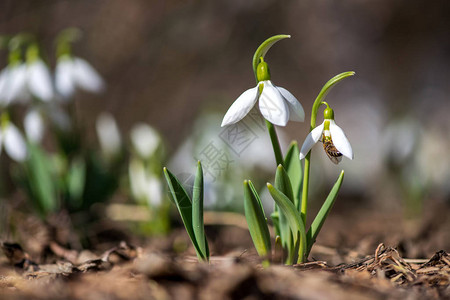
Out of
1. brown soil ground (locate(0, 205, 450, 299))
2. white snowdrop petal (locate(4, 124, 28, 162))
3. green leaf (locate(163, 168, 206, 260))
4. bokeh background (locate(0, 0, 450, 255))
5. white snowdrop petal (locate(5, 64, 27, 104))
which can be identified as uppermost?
bokeh background (locate(0, 0, 450, 255))

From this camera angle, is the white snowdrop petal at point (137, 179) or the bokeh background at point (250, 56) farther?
the bokeh background at point (250, 56)

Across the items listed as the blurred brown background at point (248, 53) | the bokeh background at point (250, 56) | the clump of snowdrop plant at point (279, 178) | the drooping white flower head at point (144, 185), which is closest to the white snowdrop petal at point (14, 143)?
the drooping white flower head at point (144, 185)

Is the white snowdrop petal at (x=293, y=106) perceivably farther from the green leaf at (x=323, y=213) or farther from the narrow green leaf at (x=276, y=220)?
the narrow green leaf at (x=276, y=220)

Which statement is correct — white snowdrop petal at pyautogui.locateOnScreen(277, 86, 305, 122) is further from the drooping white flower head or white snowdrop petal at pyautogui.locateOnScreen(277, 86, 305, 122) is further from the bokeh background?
the bokeh background

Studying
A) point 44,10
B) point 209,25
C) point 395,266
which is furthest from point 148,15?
point 395,266

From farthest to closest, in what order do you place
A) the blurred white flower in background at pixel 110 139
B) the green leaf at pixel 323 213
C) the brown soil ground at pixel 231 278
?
1. the blurred white flower in background at pixel 110 139
2. the green leaf at pixel 323 213
3. the brown soil ground at pixel 231 278

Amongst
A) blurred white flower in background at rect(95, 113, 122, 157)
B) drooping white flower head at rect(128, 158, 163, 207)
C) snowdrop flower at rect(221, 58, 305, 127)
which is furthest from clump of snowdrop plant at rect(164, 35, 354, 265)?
blurred white flower in background at rect(95, 113, 122, 157)

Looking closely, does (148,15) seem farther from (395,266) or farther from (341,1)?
(395,266)
